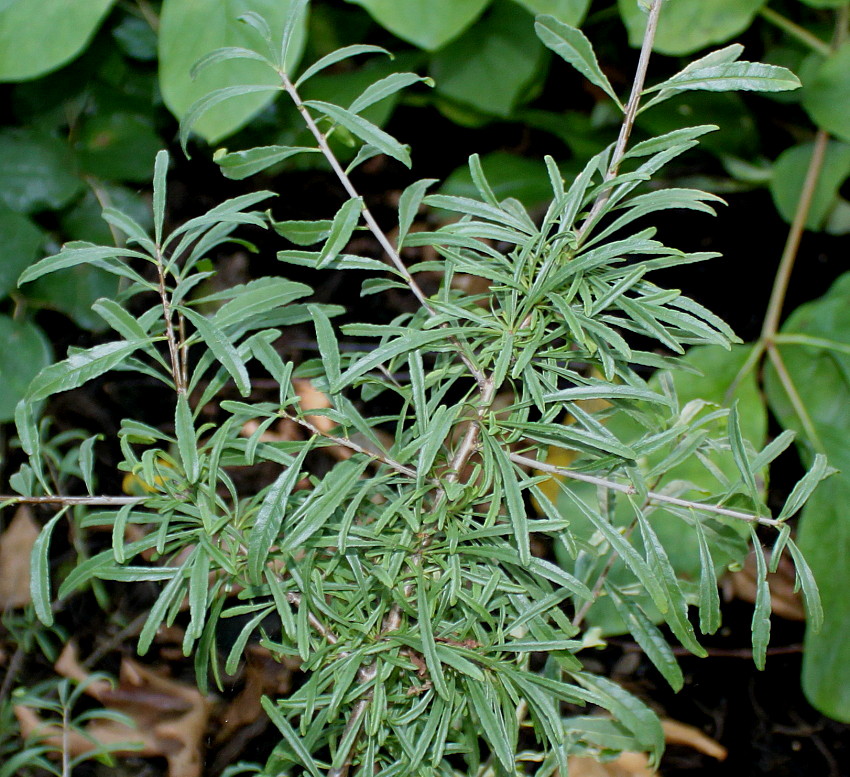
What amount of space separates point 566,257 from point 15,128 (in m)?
1.02

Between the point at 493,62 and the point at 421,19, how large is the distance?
0.25m

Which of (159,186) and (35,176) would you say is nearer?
(159,186)

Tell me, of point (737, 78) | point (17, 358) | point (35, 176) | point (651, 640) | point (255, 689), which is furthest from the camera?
point (35, 176)

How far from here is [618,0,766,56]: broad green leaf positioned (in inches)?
35.6

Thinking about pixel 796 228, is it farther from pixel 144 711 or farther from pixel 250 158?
pixel 144 711

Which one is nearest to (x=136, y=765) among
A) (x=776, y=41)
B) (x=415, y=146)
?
(x=415, y=146)

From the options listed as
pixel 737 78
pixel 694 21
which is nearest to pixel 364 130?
pixel 737 78

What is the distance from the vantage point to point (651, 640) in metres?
0.45

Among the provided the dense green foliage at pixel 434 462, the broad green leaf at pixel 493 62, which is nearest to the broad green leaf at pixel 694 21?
the broad green leaf at pixel 493 62

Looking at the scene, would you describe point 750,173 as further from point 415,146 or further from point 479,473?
point 479,473

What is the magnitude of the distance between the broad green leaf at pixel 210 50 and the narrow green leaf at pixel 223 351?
0.50 m

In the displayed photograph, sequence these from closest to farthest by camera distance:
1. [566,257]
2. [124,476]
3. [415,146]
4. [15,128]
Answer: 1. [566,257]
2. [124,476]
3. [15,128]
4. [415,146]

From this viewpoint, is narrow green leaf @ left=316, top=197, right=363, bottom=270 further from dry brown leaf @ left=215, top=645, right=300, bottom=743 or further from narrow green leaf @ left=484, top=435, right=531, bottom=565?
dry brown leaf @ left=215, top=645, right=300, bottom=743

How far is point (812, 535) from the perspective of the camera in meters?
Answer: 0.89
